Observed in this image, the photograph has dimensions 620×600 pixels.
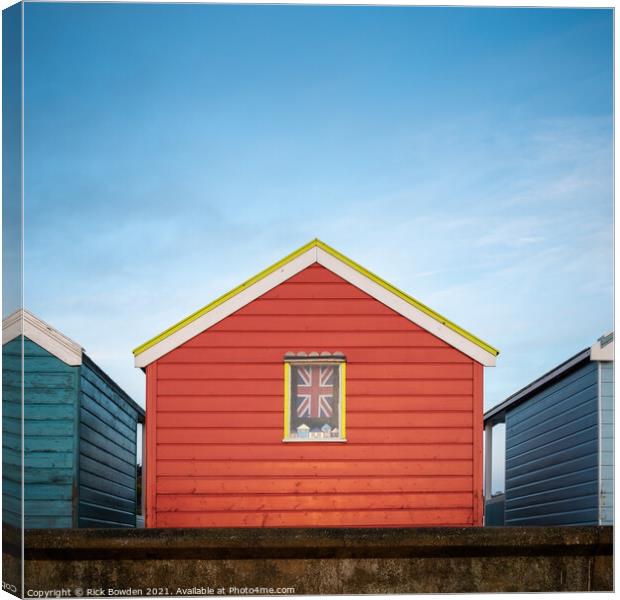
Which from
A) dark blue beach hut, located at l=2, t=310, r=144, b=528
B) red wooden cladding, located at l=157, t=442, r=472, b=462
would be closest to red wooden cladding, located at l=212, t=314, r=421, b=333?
red wooden cladding, located at l=157, t=442, r=472, b=462

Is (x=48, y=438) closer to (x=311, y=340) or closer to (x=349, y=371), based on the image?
(x=311, y=340)

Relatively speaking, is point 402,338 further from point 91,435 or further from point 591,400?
point 91,435

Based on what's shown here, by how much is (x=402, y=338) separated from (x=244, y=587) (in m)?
3.26

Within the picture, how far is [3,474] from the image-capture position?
36.1 ft

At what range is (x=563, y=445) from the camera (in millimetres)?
15469

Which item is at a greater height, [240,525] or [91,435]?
[91,435]

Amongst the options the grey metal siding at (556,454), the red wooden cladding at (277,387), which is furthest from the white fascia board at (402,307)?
the grey metal siding at (556,454)

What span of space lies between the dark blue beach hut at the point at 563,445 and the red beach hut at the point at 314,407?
6.87 feet

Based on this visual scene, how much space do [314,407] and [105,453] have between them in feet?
12.3

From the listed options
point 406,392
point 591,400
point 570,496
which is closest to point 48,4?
point 406,392

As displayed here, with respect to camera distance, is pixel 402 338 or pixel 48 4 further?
pixel 402 338

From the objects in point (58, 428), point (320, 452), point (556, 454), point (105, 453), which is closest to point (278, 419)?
point (320, 452)

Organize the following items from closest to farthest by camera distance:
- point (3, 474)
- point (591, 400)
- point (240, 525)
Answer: point (3, 474), point (240, 525), point (591, 400)

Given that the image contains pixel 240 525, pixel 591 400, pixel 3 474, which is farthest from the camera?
pixel 591 400
